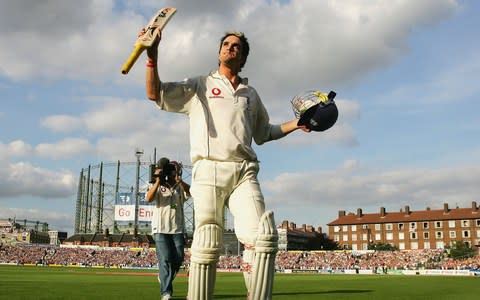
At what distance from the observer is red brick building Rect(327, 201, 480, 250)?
110 meters

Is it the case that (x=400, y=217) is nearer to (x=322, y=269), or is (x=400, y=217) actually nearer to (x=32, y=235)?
(x=322, y=269)

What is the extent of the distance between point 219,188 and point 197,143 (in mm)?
477

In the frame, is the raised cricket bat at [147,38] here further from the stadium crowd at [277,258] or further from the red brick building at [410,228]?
the red brick building at [410,228]

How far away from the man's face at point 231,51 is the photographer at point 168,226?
3825 millimetres

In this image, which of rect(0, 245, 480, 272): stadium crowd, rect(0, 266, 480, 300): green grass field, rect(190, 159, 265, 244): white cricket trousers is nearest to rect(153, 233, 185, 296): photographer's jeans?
rect(0, 266, 480, 300): green grass field

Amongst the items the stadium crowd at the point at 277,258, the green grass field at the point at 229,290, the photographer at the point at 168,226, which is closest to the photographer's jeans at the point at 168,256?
the photographer at the point at 168,226

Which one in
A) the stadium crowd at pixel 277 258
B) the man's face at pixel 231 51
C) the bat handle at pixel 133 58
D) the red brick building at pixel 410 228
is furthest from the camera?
the red brick building at pixel 410 228

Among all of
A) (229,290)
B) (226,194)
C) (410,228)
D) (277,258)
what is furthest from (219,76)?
(410,228)

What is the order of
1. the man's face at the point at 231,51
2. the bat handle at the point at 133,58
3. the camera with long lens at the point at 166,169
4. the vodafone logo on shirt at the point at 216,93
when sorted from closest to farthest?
the bat handle at the point at 133,58, the vodafone logo on shirt at the point at 216,93, the man's face at the point at 231,51, the camera with long lens at the point at 166,169

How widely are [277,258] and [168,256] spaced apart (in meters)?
59.5

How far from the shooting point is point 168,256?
28.4 ft

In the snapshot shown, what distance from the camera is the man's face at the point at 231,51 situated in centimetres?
473

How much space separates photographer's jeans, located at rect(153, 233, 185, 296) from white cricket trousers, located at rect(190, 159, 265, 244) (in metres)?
4.40

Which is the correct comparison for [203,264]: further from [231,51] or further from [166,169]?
[166,169]
